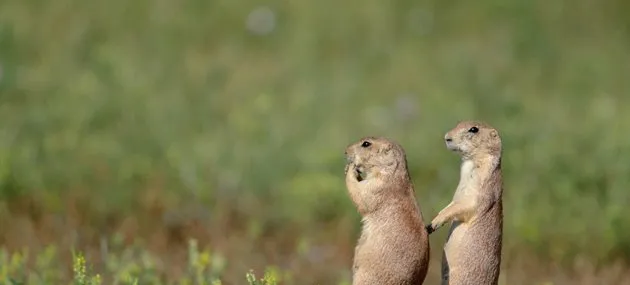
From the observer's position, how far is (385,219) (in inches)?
192

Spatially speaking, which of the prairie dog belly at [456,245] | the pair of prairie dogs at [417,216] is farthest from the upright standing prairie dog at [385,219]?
the prairie dog belly at [456,245]

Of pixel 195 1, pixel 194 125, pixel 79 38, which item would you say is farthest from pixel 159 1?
pixel 194 125

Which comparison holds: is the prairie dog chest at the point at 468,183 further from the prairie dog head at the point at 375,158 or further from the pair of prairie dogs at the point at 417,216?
the prairie dog head at the point at 375,158

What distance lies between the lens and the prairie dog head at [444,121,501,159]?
205 inches

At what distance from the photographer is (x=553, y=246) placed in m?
7.26

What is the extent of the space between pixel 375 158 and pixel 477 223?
1.52ft

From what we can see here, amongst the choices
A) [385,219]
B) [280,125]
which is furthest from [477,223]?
[280,125]

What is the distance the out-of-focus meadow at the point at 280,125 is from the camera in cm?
717

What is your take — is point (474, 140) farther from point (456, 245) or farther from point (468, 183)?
point (456, 245)

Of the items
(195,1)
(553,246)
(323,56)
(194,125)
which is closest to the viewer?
(553,246)

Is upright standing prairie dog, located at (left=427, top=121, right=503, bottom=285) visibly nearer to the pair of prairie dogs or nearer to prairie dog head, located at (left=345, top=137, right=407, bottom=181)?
the pair of prairie dogs

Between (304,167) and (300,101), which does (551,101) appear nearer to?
(300,101)

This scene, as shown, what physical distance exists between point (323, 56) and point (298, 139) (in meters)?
2.34

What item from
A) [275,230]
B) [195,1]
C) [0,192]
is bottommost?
[275,230]
